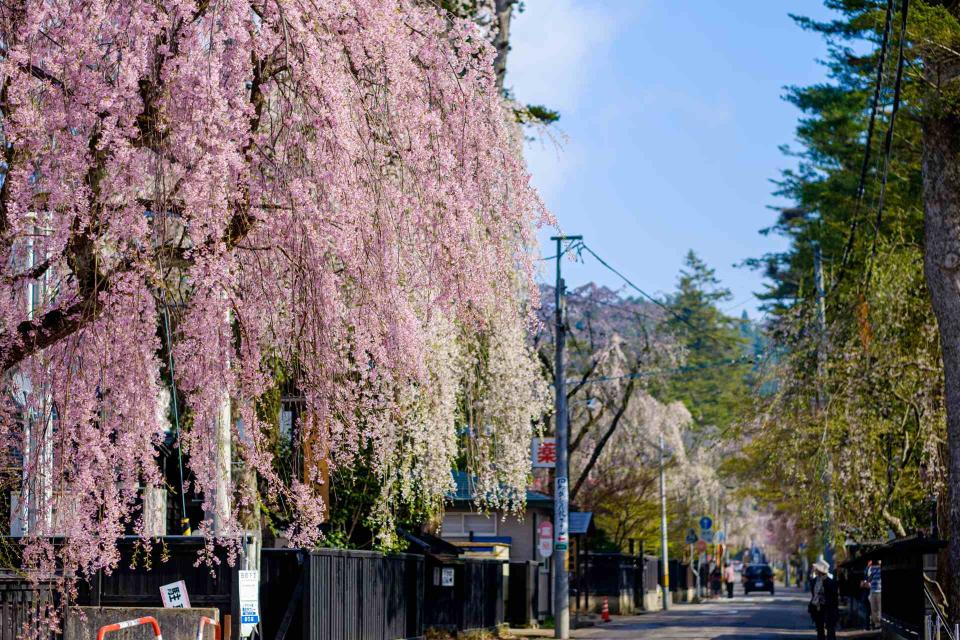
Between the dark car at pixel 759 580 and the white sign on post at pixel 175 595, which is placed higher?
the white sign on post at pixel 175 595

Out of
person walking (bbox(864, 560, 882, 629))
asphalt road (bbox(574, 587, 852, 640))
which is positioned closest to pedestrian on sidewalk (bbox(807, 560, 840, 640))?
asphalt road (bbox(574, 587, 852, 640))

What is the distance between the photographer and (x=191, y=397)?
9.70m

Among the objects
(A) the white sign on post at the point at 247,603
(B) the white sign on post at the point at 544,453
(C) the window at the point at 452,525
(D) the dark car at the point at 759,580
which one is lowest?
(D) the dark car at the point at 759,580

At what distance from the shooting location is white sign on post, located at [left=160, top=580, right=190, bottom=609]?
15.5 metres

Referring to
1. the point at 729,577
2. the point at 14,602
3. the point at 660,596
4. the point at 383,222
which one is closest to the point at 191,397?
the point at 383,222

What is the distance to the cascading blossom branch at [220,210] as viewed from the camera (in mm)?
8633

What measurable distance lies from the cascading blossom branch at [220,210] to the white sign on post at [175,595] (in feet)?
14.9

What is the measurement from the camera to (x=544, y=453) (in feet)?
115

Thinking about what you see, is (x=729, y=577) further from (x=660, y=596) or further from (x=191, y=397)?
(x=191, y=397)

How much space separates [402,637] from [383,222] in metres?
14.0

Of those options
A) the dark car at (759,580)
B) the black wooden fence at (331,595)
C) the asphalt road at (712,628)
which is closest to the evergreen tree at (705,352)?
the dark car at (759,580)

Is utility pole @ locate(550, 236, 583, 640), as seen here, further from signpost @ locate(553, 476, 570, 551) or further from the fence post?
the fence post

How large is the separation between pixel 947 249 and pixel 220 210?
13907 millimetres

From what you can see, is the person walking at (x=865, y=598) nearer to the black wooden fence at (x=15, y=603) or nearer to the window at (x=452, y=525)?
the window at (x=452, y=525)
